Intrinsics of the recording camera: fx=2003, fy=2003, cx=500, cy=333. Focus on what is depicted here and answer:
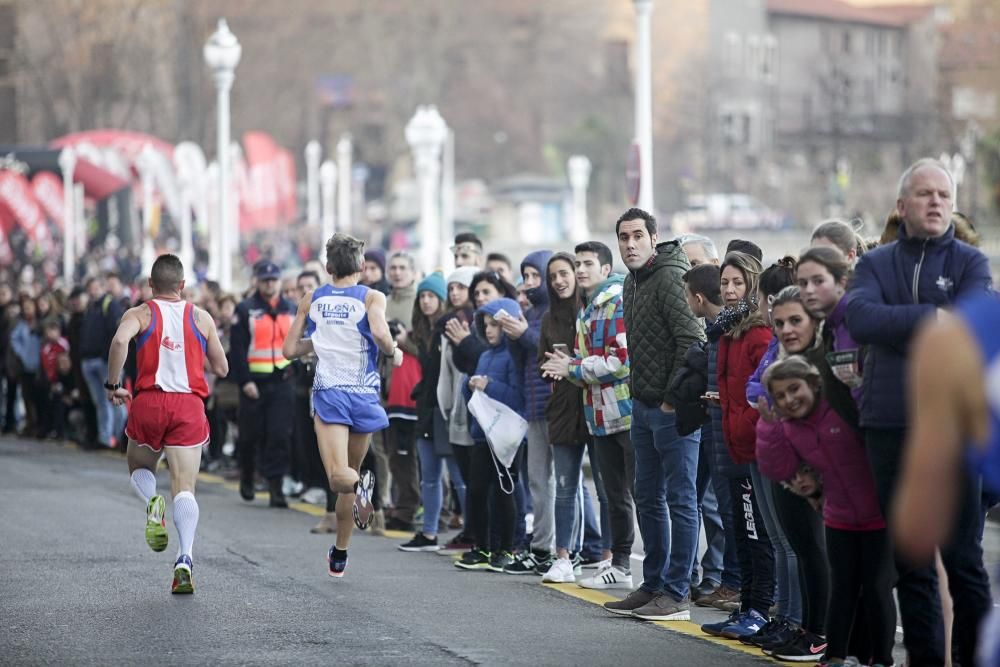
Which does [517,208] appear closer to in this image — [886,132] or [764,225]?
[764,225]

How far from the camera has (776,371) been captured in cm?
Answer: 822

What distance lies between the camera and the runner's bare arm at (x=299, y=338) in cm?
1108

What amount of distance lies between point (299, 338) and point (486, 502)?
77.7 inches

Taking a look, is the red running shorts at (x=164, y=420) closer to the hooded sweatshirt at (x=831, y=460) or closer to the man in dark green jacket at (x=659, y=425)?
the man in dark green jacket at (x=659, y=425)

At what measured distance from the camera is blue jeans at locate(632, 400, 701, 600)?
10.2 metres

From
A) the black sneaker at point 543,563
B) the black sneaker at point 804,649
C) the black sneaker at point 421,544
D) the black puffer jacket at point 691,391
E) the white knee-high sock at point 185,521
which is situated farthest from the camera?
the black sneaker at point 421,544

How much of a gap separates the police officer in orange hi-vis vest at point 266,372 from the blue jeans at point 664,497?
6.00 meters

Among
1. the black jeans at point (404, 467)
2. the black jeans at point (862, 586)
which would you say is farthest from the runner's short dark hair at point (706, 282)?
the black jeans at point (404, 467)

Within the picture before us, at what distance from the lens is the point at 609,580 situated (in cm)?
1130

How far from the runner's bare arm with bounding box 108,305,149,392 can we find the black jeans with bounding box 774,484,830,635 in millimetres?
3789

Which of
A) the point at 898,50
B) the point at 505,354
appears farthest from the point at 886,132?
the point at 505,354

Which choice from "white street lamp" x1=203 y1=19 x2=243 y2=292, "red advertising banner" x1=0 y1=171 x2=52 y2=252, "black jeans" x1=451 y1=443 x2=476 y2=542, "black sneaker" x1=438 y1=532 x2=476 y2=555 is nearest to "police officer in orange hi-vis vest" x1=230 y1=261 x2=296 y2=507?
"black sneaker" x1=438 y1=532 x2=476 y2=555

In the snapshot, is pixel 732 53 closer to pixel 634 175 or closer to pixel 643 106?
pixel 643 106

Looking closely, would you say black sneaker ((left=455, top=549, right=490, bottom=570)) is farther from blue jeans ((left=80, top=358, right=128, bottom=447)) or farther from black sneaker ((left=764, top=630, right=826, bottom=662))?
blue jeans ((left=80, top=358, right=128, bottom=447))
